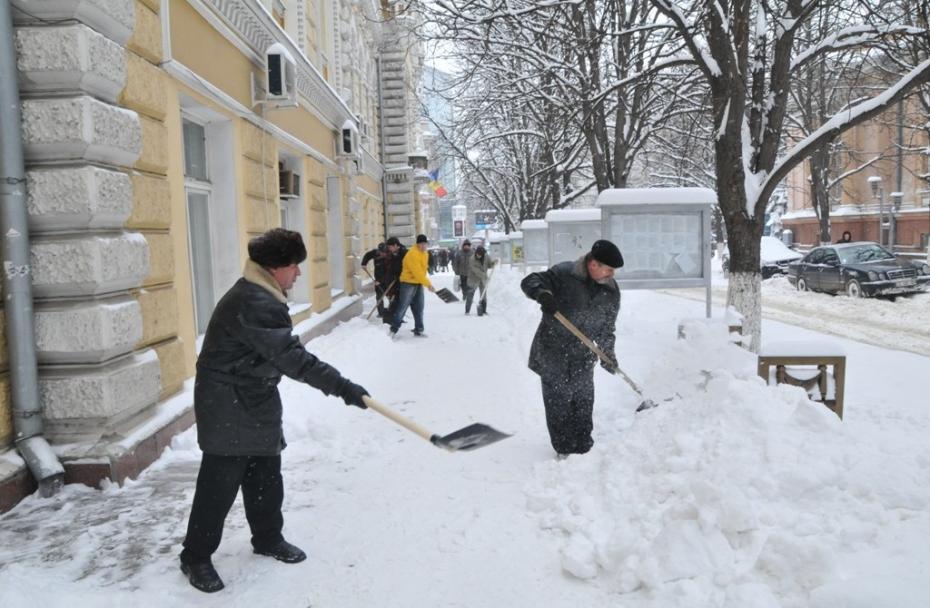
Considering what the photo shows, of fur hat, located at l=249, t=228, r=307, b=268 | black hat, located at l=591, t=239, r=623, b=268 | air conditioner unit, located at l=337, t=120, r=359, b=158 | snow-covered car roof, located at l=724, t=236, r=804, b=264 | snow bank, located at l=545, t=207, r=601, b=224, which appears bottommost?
snow-covered car roof, located at l=724, t=236, r=804, b=264

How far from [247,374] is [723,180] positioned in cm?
641

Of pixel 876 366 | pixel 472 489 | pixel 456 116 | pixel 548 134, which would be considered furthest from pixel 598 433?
pixel 456 116

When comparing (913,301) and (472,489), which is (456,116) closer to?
(913,301)

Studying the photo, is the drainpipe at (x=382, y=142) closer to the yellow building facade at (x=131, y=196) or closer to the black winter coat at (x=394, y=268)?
the black winter coat at (x=394, y=268)

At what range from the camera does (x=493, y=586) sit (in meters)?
3.18

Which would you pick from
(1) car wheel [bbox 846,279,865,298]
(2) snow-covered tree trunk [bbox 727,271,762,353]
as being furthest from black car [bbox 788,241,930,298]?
(2) snow-covered tree trunk [bbox 727,271,762,353]

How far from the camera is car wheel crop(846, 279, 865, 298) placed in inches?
695

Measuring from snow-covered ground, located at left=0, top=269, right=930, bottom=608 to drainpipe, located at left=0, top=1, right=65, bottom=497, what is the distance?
0.24 m

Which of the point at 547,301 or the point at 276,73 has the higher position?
the point at 276,73

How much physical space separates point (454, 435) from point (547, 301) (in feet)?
5.39

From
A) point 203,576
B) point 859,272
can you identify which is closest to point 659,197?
point 203,576

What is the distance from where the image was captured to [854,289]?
1789 centimetres

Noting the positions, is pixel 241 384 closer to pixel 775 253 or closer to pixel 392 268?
pixel 392 268

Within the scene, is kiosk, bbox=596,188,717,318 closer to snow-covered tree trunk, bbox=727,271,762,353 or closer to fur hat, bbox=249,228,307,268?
snow-covered tree trunk, bbox=727,271,762,353
